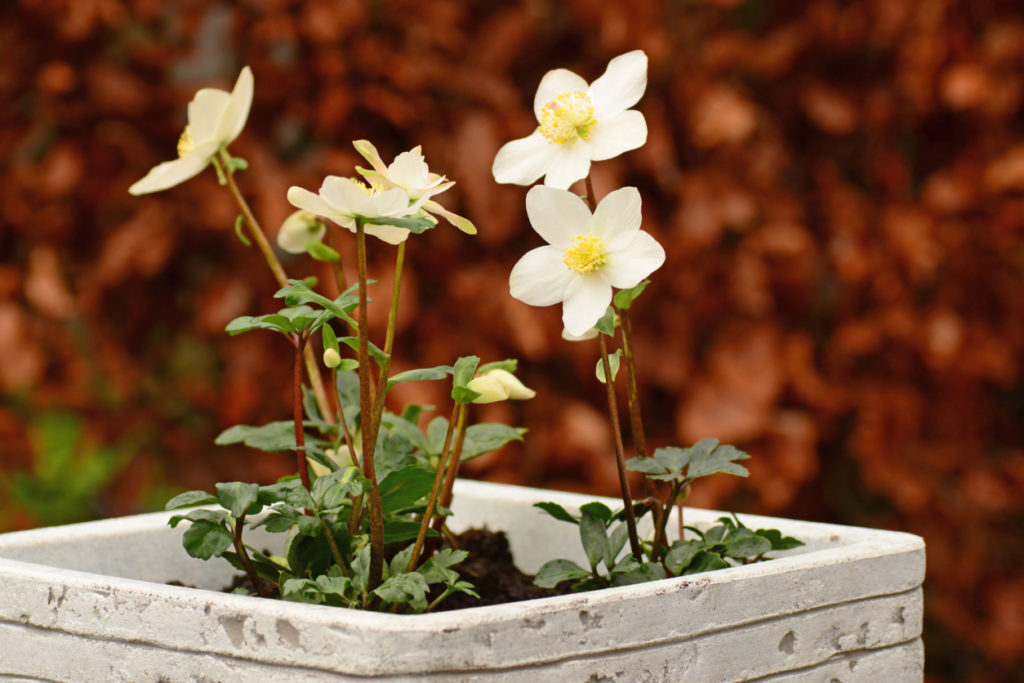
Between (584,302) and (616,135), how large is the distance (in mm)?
117

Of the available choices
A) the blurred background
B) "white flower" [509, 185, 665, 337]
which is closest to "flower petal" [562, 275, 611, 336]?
"white flower" [509, 185, 665, 337]

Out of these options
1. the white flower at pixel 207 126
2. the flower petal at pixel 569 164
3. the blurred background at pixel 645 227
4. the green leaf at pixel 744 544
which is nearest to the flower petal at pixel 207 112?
the white flower at pixel 207 126

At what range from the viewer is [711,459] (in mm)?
675

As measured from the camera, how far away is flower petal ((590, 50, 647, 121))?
67 centimetres

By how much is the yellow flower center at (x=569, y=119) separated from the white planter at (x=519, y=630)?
0.89 ft

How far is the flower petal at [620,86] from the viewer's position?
0.67 meters

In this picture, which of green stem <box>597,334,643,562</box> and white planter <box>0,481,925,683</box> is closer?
white planter <box>0,481,925,683</box>

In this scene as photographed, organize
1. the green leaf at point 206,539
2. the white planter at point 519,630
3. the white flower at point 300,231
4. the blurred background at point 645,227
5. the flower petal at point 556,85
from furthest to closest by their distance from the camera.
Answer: the blurred background at point 645,227, the white flower at point 300,231, the flower petal at point 556,85, the green leaf at point 206,539, the white planter at point 519,630

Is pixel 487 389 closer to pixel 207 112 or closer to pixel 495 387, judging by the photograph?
pixel 495 387

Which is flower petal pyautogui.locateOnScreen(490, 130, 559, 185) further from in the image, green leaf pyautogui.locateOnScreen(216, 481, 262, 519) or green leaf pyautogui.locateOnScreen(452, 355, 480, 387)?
green leaf pyautogui.locateOnScreen(216, 481, 262, 519)

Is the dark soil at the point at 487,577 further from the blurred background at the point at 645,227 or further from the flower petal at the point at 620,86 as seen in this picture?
the blurred background at the point at 645,227

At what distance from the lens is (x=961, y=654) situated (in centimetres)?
153

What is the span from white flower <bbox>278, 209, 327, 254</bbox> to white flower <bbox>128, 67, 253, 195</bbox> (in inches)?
4.2

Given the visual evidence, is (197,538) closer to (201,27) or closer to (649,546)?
(649,546)
